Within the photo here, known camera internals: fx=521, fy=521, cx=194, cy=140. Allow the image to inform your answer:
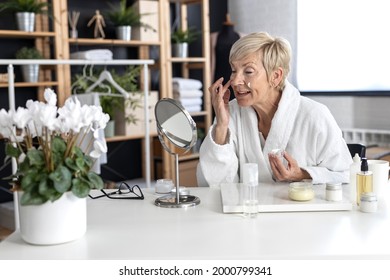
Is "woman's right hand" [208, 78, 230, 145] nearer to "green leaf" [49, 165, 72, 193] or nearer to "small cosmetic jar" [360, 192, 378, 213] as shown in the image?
"small cosmetic jar" [360, 192, 378, 213]

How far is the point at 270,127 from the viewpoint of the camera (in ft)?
6.97

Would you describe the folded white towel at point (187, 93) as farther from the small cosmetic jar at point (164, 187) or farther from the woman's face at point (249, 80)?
the small cosmetic jar at point (164, 187)

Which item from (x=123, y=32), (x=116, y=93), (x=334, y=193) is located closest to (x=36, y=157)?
(x=334, y=193)

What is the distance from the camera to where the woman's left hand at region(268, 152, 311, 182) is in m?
1.83

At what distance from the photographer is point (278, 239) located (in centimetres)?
131

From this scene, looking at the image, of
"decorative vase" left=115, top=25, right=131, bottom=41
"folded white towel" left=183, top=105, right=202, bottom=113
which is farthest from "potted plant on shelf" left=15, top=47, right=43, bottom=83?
"folded white towel" left=183, top=105, right=202, bottom=113

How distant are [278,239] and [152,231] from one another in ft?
1.10

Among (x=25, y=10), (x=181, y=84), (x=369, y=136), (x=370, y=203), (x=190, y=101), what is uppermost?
(x=25, y=10)

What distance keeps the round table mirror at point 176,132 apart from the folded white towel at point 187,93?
2.68 m

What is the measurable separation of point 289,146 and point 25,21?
224 centimetres

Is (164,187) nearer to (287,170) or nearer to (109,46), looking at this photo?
(287,170)

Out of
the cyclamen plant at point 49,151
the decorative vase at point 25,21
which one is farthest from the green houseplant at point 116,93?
the cyclamen plant at point 49,151

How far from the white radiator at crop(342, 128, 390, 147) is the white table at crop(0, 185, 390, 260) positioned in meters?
2.85
